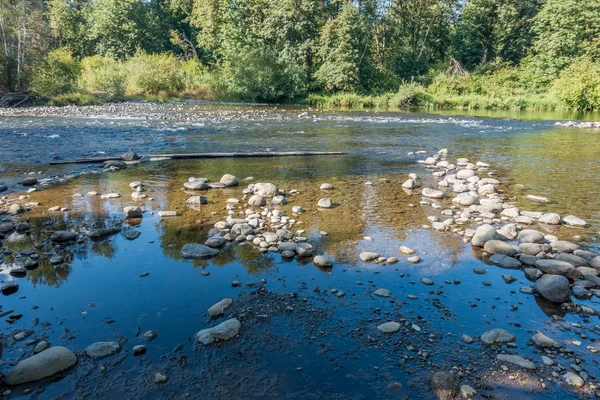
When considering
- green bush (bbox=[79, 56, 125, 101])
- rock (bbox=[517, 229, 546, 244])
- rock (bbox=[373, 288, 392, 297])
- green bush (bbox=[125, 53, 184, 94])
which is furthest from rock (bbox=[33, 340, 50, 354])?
green bush (bbox=[125, 53, 184, 94])

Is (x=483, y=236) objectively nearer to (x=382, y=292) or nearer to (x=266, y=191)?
(x=382, y=292)

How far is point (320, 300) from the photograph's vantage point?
13.5 feet

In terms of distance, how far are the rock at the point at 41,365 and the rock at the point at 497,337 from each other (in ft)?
11.1

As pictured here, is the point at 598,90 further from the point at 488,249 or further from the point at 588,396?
the point at 588,396

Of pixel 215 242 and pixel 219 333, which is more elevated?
pixel 215 242

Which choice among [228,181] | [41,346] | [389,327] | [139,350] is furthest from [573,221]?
[41,346]

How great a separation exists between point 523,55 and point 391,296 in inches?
2185

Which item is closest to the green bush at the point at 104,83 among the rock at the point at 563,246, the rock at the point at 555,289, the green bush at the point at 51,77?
the green bush at the point at 51,77

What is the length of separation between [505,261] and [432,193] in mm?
3012

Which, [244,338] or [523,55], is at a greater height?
[523,55]

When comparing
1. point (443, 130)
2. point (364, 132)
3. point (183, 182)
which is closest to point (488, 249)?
point (183, 182)

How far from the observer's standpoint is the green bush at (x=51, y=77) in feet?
99.7

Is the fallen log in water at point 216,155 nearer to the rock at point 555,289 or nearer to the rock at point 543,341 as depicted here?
the rock at point 555,289

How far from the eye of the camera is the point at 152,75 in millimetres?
38812
